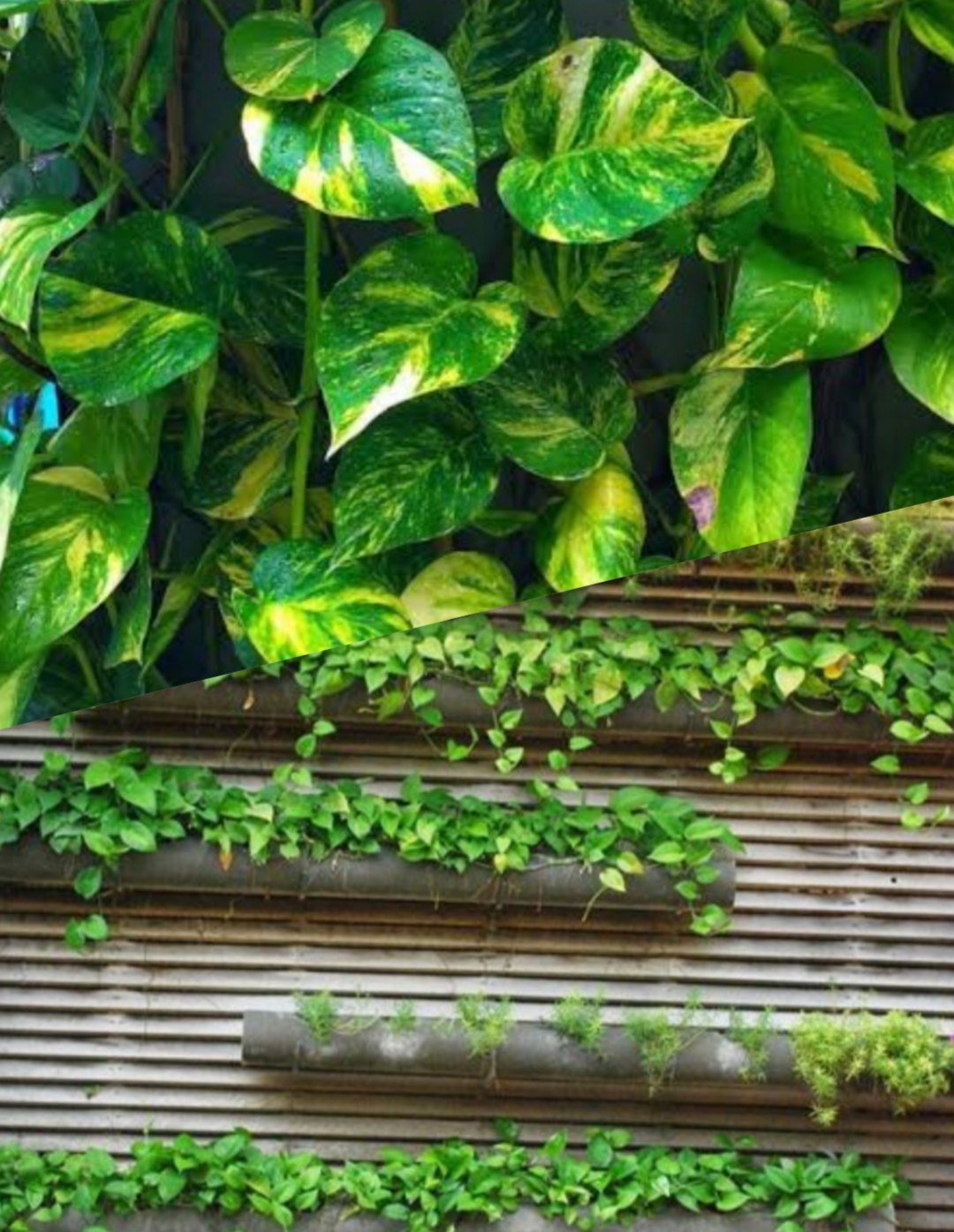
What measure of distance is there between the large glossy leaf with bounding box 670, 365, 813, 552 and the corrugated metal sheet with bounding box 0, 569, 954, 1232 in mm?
770

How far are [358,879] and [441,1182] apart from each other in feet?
0.50

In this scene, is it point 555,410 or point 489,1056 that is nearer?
point 489,1056

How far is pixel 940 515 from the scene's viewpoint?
89 cm

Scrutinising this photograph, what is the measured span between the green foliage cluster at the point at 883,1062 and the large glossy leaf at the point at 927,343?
3.24 feet

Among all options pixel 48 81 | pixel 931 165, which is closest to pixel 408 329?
pixel 48 81

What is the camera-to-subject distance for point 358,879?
2.77 feet

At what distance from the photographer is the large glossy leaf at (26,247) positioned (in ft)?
4.47

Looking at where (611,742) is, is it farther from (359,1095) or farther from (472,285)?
(472,285)

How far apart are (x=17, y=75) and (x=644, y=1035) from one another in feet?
3.63

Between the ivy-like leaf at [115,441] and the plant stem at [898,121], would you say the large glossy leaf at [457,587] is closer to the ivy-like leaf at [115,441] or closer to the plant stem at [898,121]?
the ivy-like leaf at [115,441]

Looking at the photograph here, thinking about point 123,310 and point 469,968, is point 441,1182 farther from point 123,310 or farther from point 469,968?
point 123,310

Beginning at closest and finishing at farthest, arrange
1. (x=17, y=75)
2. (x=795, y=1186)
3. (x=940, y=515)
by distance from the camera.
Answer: (x=795, y=1186), (x=940, y=515), (x=17, y=75)

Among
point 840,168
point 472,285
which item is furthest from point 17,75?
point 840,168

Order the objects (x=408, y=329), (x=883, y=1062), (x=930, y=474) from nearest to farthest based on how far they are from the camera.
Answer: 1. (x=883, y=1062)
2. (x=408, y=329)
3. (x=930, y=474)
